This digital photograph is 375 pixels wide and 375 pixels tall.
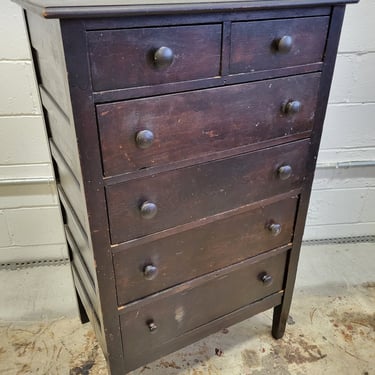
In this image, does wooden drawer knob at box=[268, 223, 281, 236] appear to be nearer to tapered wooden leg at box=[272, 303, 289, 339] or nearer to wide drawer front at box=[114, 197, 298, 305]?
wide drawer front at box=[114, 197, 298, 305]

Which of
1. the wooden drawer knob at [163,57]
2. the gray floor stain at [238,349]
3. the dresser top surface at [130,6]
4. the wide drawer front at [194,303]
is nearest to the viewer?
the dresser top surface at [130,6]

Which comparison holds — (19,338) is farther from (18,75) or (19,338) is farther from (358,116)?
(358,116)

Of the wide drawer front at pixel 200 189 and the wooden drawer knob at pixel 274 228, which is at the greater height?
the wide drawer front at pixel 200 189

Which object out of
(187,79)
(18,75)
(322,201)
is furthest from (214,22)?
(322,201)

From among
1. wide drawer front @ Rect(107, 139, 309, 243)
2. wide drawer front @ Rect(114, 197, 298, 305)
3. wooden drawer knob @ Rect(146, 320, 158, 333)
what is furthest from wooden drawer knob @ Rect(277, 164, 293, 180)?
wooden drawer knob @ Rect(146, 320, 158, 333)

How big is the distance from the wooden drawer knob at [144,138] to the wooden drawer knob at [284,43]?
0.37 m

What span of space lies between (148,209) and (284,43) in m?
0.50

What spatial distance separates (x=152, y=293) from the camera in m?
1.13

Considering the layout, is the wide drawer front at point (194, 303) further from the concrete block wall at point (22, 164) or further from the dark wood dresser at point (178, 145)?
the concrete block wall at point (22, 164)

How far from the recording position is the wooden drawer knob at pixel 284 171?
1132mm

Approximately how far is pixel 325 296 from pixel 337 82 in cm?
91

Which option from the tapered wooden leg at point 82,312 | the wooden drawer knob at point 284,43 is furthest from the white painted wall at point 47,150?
the wooden drawer knob at point 284,43

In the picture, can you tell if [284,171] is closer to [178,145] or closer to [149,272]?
[178,145]

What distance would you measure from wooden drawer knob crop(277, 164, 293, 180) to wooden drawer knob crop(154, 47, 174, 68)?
1.54 ft
